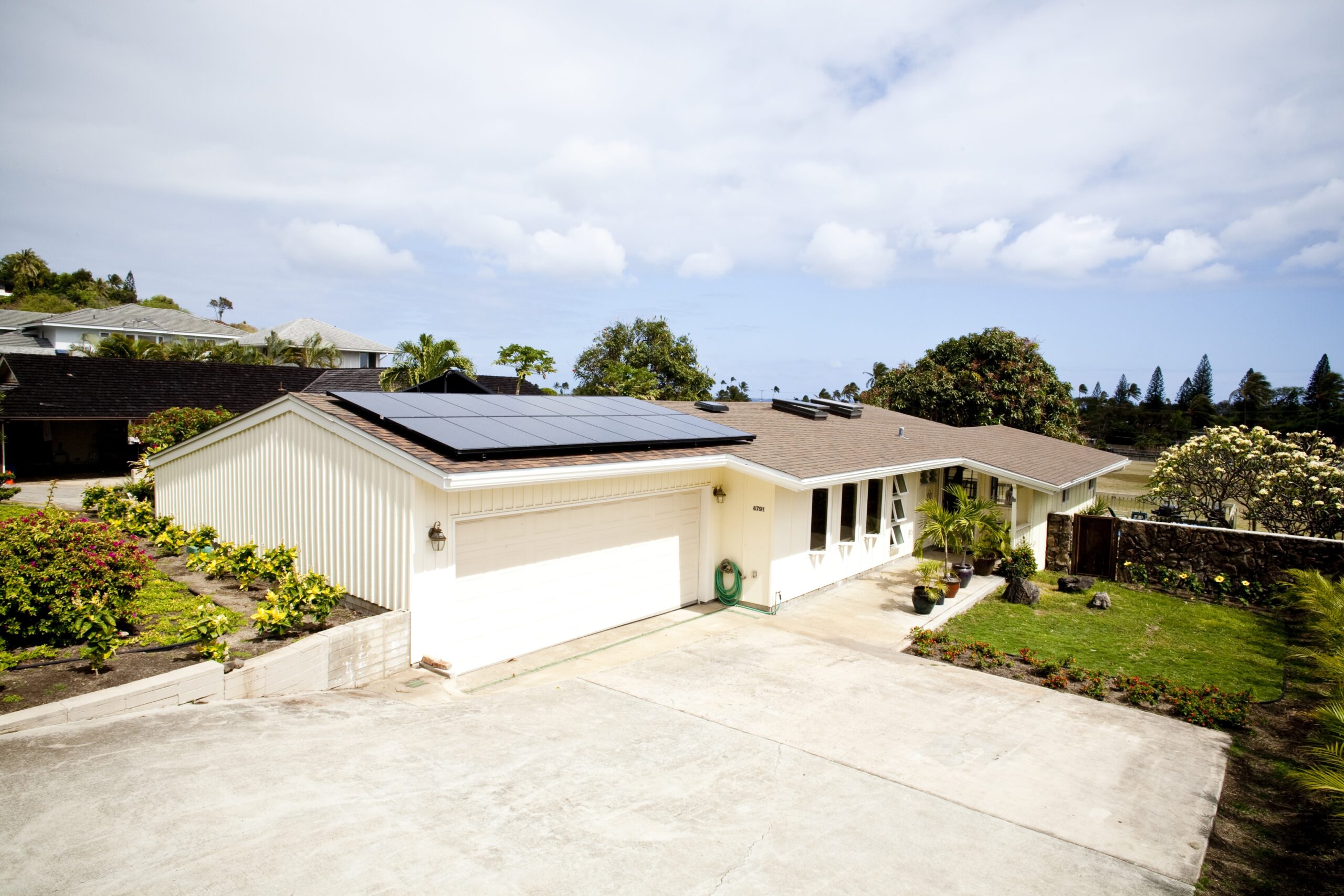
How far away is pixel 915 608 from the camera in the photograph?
13.1m

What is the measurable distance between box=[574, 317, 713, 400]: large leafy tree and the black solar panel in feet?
94.4

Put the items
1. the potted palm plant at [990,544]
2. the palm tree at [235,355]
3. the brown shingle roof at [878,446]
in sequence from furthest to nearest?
the palm tree at [235,355] → the potted palm plant at [990,544] → the brown shingle roof at [878,446]

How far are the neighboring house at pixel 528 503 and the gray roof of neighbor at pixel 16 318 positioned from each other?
168 ft

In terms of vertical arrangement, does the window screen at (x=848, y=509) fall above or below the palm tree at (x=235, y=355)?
below

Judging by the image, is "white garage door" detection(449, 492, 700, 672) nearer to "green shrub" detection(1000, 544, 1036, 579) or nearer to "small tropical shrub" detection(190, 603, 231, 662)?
"small tropical shrub" detection(190, 603, 231, 662)

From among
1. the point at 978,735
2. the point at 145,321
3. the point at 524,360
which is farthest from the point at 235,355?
the point at 978,735

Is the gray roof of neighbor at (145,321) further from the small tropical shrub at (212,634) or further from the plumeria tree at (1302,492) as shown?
the plumeria tree at (1302,492)

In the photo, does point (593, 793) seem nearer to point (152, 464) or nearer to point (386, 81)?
point (152, 464)

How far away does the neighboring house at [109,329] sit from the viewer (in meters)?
46.1

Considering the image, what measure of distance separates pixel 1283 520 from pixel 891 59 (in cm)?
1613

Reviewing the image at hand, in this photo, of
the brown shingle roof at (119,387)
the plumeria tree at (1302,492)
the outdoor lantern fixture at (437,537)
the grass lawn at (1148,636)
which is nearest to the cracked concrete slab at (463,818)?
the outdoor lantern fixture at (437,537)

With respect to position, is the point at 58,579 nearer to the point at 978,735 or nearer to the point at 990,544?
the point at 978,735

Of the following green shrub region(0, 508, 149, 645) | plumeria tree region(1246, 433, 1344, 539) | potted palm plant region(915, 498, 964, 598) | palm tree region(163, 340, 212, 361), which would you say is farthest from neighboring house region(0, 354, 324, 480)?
plumeria tree region(1246, 433, 1344, 539)

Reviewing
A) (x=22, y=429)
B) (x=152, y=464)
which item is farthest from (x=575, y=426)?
(x=22, y=429)
